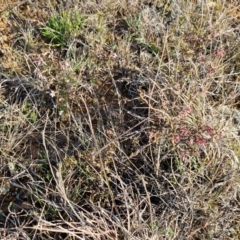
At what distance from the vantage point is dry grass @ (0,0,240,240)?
2168 mm

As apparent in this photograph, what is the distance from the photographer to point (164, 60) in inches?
112

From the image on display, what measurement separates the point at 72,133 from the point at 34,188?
36 centimetres

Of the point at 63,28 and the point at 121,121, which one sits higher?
the point at 63,28

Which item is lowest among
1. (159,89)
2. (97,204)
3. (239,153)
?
(97,204)

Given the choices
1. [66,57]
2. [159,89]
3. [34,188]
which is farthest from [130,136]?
[66,57]

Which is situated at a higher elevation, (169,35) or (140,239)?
(169,35)

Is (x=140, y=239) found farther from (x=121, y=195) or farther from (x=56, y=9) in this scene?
(x=56, y=9)

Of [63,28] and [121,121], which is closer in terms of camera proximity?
[121,121]

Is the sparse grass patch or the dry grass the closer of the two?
the dry grass

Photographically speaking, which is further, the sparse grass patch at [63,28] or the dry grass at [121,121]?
the sparse grass patch at [63,28]

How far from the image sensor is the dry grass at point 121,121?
217 cm

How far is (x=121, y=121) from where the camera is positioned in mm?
2461

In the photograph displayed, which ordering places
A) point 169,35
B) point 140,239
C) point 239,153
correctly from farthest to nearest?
point 169,35 → point 239,153 → point 140,239

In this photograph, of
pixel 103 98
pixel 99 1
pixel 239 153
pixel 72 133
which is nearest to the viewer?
pixel 239 153
